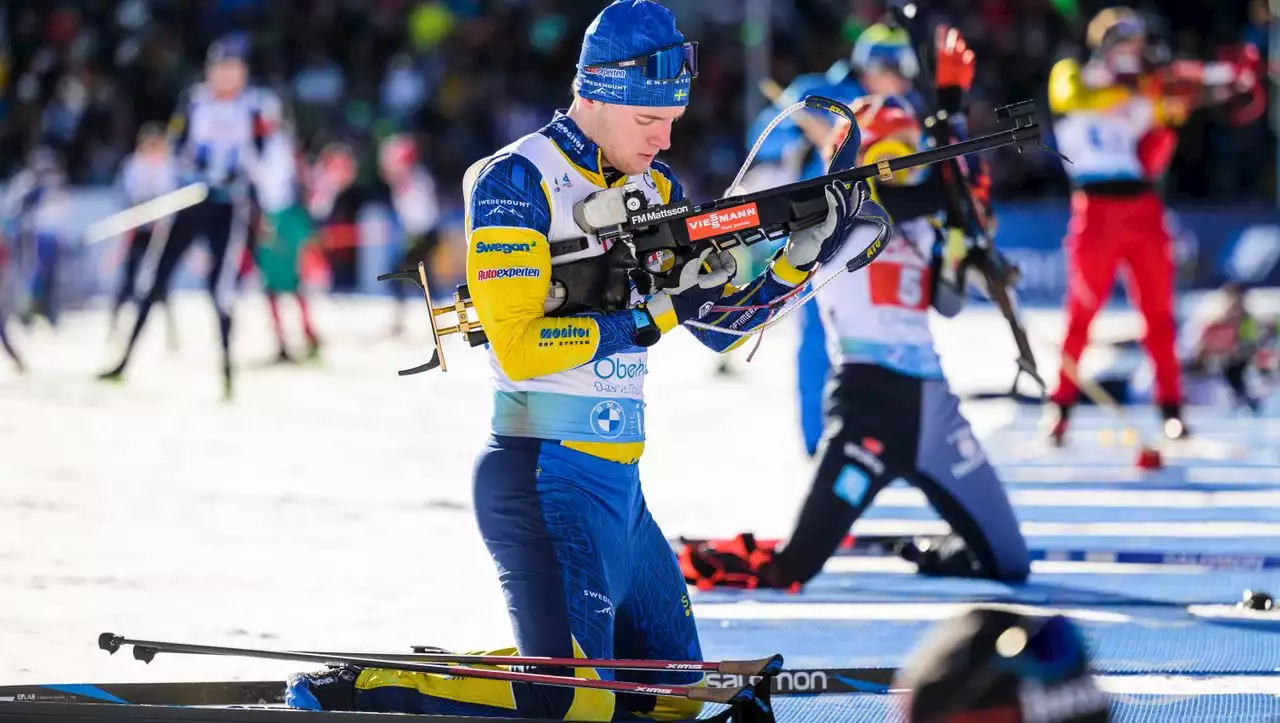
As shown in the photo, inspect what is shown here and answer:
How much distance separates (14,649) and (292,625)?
86 cm

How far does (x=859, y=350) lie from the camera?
6020mm

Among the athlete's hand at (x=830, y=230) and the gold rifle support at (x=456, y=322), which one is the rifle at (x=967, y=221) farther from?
the gold rifle support at (x=456, y=322)

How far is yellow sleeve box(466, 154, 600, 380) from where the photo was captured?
151 inches

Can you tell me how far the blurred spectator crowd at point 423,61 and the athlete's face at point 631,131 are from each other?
19312 mm

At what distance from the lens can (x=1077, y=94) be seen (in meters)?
9.85

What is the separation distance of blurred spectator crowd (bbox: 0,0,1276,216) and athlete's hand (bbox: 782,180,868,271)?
1909 cm

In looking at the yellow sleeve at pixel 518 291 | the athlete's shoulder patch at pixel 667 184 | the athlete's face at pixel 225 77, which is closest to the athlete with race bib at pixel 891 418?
the athlete's shoulder patch at pixel 667 184

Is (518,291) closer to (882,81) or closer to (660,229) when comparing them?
(660,229)

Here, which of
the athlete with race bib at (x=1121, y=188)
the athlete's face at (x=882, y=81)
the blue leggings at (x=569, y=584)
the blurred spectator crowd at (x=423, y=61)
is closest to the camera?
the blue leggings at (x=569, y=584)

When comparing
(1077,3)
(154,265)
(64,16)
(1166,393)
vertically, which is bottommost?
(1166,393)

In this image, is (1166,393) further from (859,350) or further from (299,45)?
(299,45)

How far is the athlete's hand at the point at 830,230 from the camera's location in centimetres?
412

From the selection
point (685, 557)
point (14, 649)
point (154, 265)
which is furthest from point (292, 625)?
point (154, 265)

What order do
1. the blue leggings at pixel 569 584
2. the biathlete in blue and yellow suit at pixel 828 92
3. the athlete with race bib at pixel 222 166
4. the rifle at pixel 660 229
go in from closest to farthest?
the blue leggings at pixel 569 584
the rifle at pixel 660 229
the biathlete in blue and yellow suit at pixel 828 92
the athlete with race bib at pixel 222 166
